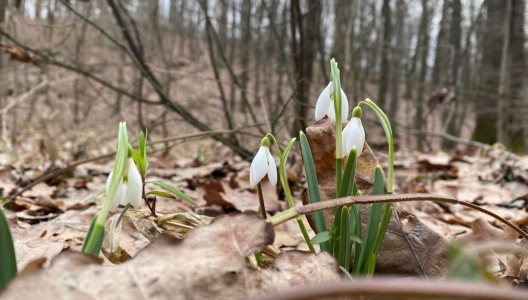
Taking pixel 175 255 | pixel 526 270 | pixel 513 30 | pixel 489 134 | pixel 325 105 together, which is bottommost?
pixel 489 134

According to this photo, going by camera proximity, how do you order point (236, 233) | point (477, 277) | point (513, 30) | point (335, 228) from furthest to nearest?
point (513, 30), point (335, 228), point (236, 233), point (477, 277)

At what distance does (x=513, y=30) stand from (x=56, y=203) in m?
8.79

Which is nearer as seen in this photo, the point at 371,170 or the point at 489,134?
the point at 371,170

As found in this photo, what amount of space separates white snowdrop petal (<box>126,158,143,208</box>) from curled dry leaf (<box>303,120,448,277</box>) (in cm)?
48

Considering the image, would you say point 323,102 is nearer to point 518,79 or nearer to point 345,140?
point 345,140

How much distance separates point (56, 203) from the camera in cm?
225

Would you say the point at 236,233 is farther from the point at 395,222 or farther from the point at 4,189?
the point at 4,189

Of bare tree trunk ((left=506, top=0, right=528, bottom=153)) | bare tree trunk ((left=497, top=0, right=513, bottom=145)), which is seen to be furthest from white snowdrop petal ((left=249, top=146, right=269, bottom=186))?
bare tree trunk ((left=506, top=0, right=528, bottom=153))

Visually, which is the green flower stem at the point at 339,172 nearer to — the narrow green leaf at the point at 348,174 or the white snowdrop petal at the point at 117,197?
the narrow green leaf at the point at 348,174

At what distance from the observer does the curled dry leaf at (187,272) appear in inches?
23.3

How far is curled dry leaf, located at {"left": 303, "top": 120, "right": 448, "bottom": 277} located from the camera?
1104mm

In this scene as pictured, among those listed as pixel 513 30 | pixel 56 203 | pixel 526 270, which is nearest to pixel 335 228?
pixel 526 270

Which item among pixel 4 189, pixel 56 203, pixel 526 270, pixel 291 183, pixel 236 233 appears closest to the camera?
pixel 236 233

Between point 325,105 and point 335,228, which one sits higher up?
point 325,105
